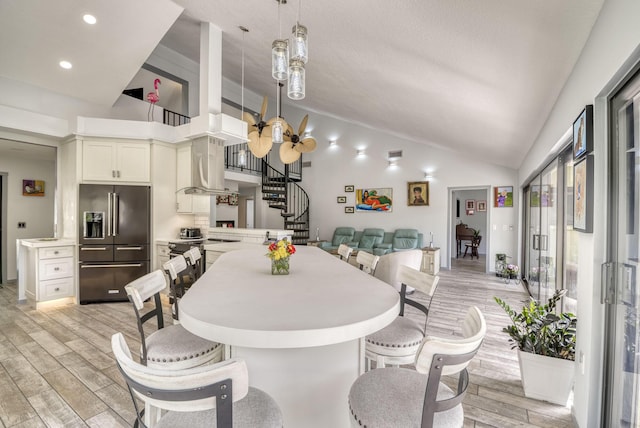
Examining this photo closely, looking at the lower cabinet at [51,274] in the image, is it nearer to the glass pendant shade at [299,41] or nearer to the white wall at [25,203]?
the white wall at [25,203]

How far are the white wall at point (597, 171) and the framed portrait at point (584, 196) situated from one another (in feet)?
0.14

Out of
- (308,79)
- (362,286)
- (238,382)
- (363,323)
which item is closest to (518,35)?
(362,286)

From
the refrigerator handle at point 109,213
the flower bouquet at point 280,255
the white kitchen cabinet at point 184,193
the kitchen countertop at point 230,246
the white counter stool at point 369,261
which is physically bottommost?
the kitchen countertop at point 230,246

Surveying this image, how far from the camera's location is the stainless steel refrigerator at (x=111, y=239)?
4410 millimetres

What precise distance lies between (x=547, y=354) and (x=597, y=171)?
1.36 metres

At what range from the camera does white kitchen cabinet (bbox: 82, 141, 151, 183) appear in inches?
177

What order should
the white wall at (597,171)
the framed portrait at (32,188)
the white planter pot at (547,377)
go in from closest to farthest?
1. the white wall at (597,171)
2. the white planter pot at (547,377)
3. the framed portrait at (32,188)

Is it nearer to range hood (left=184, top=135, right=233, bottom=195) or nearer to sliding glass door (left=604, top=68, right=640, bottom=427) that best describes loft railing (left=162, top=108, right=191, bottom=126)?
range hood (left=184, top=135, right=233, bottom=195)

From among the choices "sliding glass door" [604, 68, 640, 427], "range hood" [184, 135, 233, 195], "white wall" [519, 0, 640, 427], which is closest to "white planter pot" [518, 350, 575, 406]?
"white wall" [519, 0, 640, 427]

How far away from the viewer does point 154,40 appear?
4.06 m

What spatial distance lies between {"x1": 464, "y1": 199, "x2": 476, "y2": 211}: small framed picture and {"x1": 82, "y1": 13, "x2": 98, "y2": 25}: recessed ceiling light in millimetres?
11140

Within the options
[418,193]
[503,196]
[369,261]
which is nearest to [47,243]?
[369,261]

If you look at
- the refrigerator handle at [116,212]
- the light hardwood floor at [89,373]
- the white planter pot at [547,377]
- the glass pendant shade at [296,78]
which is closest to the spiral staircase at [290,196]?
the refrigerator handle at [116,212]

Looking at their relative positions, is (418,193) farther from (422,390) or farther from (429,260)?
(422,390)
